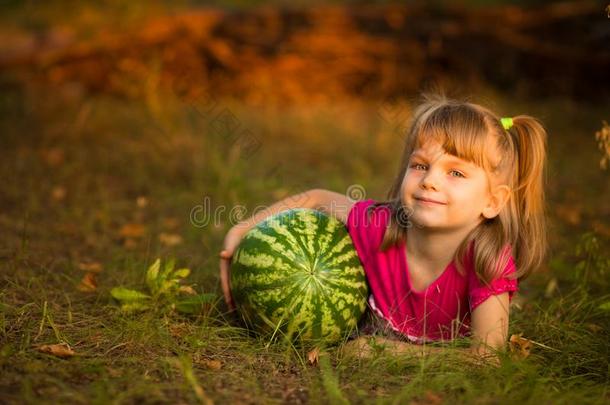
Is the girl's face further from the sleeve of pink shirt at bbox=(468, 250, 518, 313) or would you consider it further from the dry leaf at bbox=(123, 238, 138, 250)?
the dry leaf at bbox=(123, 238, 138, 250)

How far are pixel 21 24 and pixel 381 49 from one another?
5.19m

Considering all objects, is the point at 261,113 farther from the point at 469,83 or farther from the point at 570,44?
the point at 570,44

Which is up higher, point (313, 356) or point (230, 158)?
point (230, 158)

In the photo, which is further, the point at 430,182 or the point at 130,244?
the point at 130,244

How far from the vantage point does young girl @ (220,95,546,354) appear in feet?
9.13

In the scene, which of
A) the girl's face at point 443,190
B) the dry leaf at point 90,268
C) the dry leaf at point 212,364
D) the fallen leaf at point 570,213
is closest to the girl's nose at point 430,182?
the girl's face at point 443,190

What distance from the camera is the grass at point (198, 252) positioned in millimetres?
2385

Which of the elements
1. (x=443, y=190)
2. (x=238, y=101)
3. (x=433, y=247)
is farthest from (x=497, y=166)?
(x=238, y=101)

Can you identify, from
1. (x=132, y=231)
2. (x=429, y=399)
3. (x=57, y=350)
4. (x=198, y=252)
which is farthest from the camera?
(x=132, y=231)

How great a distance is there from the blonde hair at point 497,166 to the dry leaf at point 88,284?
153 centimetres

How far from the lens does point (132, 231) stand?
14.4 feet

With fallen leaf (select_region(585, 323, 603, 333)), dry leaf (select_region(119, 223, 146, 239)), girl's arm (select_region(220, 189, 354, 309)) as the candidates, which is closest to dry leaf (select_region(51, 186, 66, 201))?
dry leaf (select_region(119, 223, 146, 239))

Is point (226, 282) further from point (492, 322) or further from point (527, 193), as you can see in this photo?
point (527, 193)

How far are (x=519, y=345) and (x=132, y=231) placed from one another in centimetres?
273
